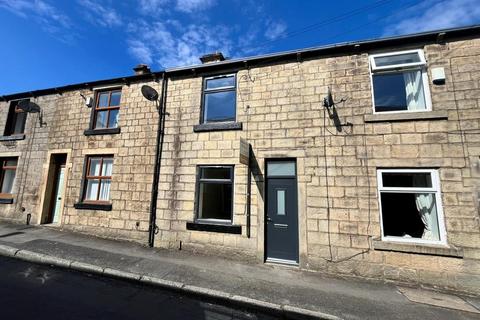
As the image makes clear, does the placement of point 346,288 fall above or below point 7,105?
below

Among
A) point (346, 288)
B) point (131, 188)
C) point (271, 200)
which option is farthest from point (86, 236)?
point (346, 288)

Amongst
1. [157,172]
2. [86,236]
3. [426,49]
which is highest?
[426,49]

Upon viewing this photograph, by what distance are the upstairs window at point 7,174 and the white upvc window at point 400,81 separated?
13991 millimetres

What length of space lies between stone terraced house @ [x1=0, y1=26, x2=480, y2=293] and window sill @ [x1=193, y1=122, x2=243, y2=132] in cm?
4

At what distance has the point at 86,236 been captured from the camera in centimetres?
805

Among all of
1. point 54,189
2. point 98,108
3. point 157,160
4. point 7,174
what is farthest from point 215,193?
point 7,174

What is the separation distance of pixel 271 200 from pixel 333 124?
2643mm

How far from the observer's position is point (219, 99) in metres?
7.86

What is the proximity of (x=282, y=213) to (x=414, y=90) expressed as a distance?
15.4 ft

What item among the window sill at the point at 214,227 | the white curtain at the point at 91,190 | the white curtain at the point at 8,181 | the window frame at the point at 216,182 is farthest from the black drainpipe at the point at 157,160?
the white curtain at the point at 8,181

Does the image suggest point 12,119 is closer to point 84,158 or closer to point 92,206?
point 84,158

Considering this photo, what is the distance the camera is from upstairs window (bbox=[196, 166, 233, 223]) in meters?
7.07

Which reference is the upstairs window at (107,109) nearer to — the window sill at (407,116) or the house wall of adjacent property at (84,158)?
the house wall of adjacent property at (84,158)

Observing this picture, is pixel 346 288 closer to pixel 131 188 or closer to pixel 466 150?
pixel 466 150
